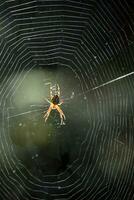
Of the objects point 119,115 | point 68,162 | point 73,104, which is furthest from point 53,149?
point 119,115

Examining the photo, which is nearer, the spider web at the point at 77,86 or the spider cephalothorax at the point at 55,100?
the spider web at the point at 77,86

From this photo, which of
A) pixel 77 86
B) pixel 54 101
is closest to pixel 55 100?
pixel 54 101

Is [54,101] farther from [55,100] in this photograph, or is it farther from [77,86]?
[77,86]

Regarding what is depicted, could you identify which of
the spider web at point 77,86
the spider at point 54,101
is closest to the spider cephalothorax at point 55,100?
the spider at point 54,101

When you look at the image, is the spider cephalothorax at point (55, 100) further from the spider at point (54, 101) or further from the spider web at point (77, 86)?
the spider web at point (77, 86)

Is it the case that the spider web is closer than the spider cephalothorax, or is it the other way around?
the spider web

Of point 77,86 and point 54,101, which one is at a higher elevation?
point 77,86

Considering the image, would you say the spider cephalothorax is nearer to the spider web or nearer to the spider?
the spider

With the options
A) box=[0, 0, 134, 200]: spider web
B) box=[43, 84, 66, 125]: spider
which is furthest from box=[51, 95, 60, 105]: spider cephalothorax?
box=[0, 0, 134, 200]: spider web

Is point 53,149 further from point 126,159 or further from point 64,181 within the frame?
point 126,159
